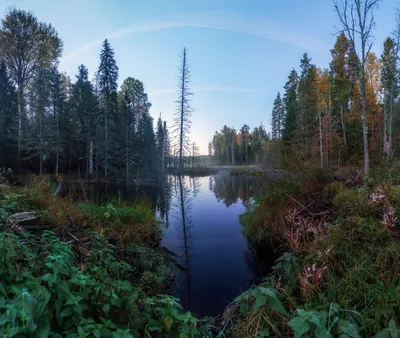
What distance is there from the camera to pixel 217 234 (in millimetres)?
10391

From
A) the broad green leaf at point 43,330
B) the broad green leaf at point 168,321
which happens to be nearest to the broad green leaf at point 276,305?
the broad green leaf at point 168,321

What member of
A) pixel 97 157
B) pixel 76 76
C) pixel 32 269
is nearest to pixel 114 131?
pixel 97 157

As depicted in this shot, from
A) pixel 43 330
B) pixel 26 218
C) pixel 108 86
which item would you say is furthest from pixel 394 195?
pixel 108 86

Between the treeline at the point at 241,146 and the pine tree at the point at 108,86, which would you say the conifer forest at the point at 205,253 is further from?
the treeline at the point at 241,146

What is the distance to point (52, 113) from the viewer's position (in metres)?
26.8

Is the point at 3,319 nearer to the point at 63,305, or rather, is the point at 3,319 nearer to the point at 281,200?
the point at 63,305

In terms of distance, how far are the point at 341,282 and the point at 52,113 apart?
3040 cm

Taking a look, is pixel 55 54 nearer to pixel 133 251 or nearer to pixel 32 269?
pixel 133 251

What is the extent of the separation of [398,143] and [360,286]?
2569 centimetres

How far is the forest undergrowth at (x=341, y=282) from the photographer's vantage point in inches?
86.2

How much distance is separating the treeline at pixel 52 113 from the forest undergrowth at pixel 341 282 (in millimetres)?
23523

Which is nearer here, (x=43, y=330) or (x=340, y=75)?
(x=43, y=330)

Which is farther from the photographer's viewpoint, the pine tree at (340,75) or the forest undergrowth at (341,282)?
the pine tree at (340,75)

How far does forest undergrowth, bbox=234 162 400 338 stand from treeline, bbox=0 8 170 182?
23.5 m
